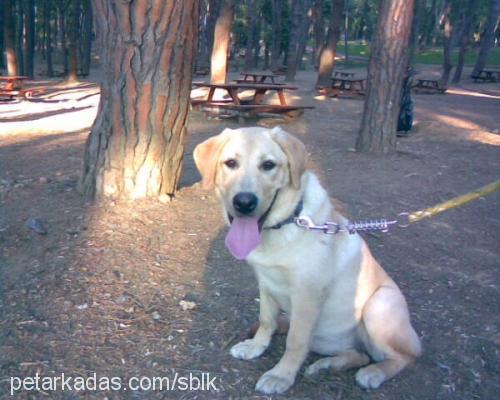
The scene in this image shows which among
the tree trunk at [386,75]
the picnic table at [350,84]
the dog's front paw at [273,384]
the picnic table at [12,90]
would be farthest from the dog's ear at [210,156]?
the picnic table at [350,84]

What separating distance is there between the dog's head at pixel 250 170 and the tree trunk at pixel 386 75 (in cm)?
643

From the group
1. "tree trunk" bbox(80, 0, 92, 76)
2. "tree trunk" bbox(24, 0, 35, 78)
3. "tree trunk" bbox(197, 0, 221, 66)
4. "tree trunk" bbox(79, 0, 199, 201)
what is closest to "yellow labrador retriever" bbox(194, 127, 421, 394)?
"tree trunk" bbox(79, 0, 199, 201)

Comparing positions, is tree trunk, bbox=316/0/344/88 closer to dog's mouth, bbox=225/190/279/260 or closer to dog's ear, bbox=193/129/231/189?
dog's ear, bbox=193/129/231/189

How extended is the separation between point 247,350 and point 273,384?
39cm

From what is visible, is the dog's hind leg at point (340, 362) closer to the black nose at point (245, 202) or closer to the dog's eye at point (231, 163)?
the black nose at point (245, 202)

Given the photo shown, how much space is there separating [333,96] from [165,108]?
15.2 metres

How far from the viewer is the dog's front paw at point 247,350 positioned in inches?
132

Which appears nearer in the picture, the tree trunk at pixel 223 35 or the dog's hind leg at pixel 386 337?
the dog's hind leg at pixel 386 337

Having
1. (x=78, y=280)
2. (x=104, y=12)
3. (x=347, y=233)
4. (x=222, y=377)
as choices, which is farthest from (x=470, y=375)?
(x=104, y=12)

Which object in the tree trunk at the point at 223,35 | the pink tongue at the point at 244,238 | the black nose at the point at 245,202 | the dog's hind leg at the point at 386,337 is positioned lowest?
the dog's hind leg at the point at 386,337

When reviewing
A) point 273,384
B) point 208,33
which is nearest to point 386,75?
point 273,384

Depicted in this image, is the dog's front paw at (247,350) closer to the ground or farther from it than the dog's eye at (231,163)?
closer to the ground

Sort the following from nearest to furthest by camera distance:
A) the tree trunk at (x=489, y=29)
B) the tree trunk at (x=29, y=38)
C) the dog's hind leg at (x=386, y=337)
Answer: the dog's hind leg at (x=386, y=337) < the tree trunk at (x=29, y=38) < the tree trunk at (x=489, y=29)

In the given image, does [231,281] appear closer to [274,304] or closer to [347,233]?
[274,304]
